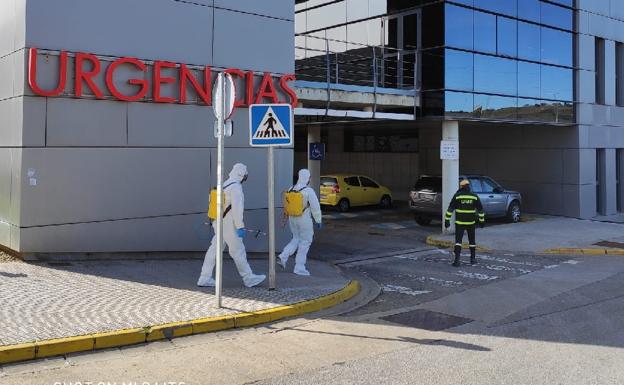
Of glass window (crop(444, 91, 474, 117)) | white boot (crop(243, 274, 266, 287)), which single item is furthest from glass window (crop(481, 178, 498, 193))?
white boot (crop(243, 274, 266, 287))

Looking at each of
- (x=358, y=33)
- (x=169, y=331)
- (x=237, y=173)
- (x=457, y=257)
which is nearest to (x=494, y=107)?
(x=358, y=33)

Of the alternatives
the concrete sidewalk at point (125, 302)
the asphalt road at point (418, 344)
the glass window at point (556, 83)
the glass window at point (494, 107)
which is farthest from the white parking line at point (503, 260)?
the glass window at point (556, 83)

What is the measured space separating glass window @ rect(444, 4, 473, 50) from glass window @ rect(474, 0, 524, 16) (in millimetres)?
556

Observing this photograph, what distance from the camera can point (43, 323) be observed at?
672 centimetres

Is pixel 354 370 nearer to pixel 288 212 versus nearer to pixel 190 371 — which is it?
pixel 190 371

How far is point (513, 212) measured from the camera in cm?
2047

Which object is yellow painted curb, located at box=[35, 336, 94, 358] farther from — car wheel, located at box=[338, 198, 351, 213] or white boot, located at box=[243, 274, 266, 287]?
car wheel, located at box=[338, 198, 351, 213]

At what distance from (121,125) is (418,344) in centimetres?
659

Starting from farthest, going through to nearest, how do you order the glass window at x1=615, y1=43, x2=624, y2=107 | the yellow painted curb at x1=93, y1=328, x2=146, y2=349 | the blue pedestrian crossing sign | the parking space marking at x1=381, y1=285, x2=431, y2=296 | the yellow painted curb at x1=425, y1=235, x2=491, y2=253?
the glass window at x1=615, y1=43, x2=624, y2=107 < the yellow painted curb at x1=425, y1=235, x2=491, y2=253 < the parking space marking at x1=381, y1=285, x2=431, y2=296 < the blue pedestrian crossing sign < the yellow painted curb at x1=93, y1=328, x2=146, y2=349

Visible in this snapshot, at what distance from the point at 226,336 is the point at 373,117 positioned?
10442 millimetres

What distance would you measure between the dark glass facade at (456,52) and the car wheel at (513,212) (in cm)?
287

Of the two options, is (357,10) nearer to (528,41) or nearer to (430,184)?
(528,41)

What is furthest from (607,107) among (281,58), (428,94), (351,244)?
(281,58)

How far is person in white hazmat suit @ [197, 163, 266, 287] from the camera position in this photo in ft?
28.8
